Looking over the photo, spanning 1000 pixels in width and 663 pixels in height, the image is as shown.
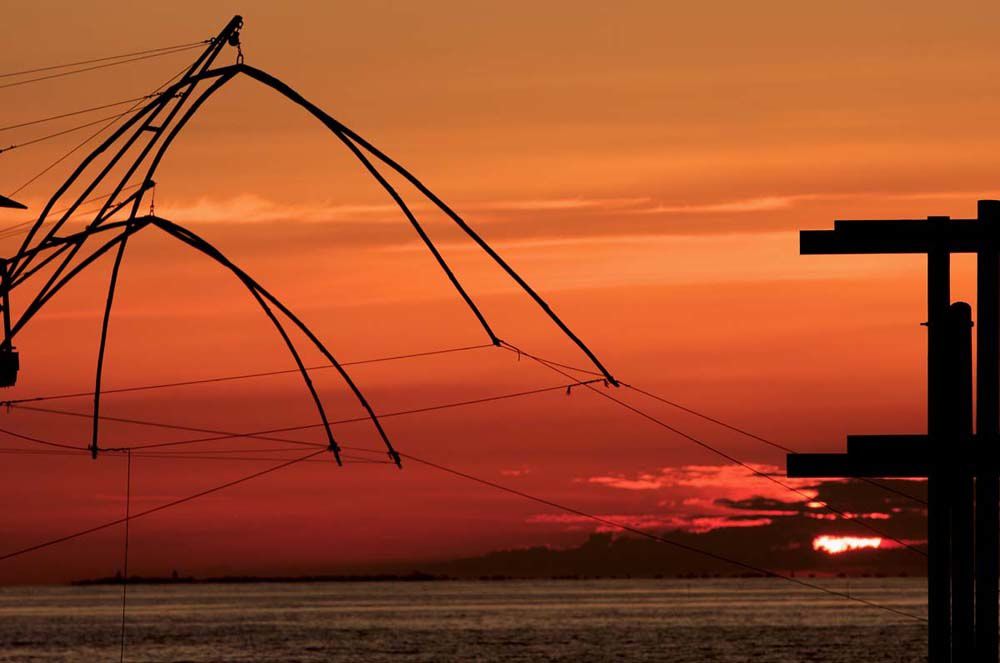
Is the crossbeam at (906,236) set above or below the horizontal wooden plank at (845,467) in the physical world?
above

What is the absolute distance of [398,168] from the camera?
17.6 metres

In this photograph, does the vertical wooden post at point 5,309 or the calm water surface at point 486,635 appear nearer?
the vertical wooden post at point 5,309

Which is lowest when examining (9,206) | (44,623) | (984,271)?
(44,623)

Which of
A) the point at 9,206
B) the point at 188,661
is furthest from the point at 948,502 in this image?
the point at 188,661

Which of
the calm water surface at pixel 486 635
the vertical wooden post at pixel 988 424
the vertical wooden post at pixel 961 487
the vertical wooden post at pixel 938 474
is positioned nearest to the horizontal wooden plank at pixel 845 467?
the vertical wooden post at pixel 938 474

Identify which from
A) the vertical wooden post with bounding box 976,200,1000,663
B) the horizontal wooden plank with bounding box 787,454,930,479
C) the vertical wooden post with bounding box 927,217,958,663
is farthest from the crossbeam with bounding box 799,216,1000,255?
the horizontal wooden plank with bounding box 787,454,930,479

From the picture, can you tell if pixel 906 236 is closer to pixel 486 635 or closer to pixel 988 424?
pixel 988 424

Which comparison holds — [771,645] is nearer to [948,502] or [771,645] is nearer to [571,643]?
[571,643]

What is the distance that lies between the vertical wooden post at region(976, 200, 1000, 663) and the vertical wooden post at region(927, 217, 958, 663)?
1.10ft

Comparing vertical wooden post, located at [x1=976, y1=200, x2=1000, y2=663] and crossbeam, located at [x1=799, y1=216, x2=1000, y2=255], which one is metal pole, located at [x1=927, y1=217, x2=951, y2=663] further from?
vertical wooden post, located at [x1=976, y1=200, x2=1000, y2=663]

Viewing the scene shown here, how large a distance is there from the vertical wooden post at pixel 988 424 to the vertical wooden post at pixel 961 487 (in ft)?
0.41

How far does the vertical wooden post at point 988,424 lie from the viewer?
17.6 meters

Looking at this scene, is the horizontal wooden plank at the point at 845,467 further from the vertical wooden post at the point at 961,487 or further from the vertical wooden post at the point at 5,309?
the vertical wooden post at the point at 5,309

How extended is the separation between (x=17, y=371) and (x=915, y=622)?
13278cm
